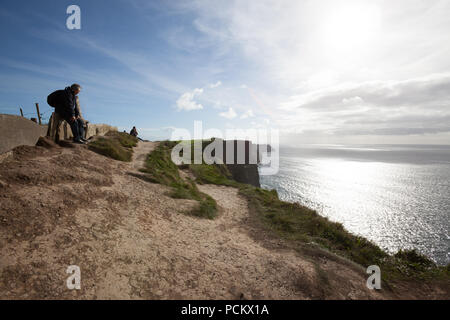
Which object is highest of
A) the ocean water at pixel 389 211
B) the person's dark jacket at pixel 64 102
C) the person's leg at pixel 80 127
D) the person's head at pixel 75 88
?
the person's head at pixel 75 88

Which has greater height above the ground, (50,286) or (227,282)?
(50,286)

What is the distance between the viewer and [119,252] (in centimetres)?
671

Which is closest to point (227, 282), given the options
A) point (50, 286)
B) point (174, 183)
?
point (50, 286)

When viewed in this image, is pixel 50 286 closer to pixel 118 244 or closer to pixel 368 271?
pixel 118 244

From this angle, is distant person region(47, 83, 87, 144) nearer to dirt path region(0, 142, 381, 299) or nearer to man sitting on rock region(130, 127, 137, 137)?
dirt path region(0, 142, 381, 299)

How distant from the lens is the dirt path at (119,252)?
5188 millimetres

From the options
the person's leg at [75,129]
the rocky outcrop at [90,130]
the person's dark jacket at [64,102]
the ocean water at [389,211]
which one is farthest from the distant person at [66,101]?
the ocean water at [389,211]

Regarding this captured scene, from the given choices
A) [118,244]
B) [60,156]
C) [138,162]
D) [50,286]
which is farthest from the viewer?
[138,162]

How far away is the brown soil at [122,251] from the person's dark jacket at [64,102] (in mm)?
3171

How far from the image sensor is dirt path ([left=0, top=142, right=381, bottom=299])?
17.0ft

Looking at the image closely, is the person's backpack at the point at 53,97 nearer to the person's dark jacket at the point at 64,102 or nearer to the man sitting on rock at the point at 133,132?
the person's dark jacket at the point at 64,102

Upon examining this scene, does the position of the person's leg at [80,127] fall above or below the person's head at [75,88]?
below
